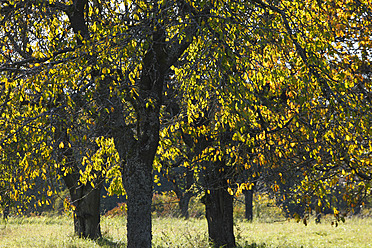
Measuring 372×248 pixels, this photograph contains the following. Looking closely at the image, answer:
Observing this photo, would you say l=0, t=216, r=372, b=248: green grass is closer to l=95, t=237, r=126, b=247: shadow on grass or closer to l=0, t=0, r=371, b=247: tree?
l=95, t=237, r=126, b=247: shadow on grass

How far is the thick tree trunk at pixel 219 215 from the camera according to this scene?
10.6 meters

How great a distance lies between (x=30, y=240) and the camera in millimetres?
11945

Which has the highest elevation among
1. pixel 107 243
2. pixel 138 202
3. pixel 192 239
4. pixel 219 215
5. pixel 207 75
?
pixel 207 75

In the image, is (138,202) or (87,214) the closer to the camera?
(138,202)

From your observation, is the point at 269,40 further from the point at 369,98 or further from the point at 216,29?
the point at 369,98

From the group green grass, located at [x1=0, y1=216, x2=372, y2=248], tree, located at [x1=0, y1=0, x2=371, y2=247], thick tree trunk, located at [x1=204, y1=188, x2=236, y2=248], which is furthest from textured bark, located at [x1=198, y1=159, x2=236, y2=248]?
tree, located at [x1=0, y1=0, x2=371, y2=247]

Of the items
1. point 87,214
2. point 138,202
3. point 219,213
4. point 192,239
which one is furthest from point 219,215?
point 87,214

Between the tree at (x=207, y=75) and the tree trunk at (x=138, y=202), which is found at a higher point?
the tree at (x=207, y=75)

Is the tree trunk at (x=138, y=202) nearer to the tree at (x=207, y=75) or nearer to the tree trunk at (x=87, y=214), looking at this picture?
the tree at (x=207, y=75)

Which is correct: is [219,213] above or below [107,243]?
above

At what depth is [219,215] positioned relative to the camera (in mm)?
10648

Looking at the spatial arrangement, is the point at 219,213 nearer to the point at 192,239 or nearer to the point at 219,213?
the point at 219,213

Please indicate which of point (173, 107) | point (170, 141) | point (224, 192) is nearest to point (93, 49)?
point (170, 141)

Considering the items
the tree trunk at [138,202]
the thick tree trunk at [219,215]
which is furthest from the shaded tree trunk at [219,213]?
the tree trunk at [138,202]
